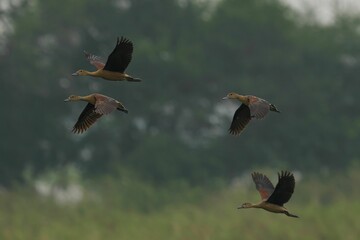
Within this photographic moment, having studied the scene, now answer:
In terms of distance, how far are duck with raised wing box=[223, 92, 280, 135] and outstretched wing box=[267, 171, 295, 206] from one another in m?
0.61

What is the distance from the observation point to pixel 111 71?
14.4 metres

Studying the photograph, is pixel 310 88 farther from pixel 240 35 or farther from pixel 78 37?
pixel 78 37

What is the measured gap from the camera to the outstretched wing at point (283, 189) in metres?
13.5

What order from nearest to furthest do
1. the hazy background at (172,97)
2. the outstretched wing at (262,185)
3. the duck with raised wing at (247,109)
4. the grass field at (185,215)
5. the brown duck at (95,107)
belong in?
the brown duck at (95,107) < the duck with raised wing at (247,109) < the outstretched wing at (262,185) < the grass field at (185,215) < the hazy background at (172,97)

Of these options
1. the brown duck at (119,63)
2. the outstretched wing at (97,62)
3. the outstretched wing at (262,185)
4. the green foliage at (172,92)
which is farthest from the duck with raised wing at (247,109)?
the green foliage at (172,92)

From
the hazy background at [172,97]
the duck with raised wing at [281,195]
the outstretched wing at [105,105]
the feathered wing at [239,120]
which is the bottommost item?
the duck with raised wing at [281,195]

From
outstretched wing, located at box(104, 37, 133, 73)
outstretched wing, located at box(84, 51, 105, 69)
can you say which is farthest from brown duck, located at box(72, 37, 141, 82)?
outstretched wing, located at box(84, 51, 105, 69)

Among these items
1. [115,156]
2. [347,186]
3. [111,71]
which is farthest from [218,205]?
[111,71]

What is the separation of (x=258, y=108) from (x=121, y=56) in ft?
4.87

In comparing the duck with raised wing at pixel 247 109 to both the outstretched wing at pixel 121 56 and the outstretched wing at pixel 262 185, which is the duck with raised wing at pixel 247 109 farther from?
the outstretched wing at pixel 121 56

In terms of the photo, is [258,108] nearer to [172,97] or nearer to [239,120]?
[239,120]

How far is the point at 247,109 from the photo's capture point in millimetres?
15438

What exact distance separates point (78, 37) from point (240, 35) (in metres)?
5.16

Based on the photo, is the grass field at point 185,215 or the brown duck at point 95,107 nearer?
the brown duck at point 95,107
